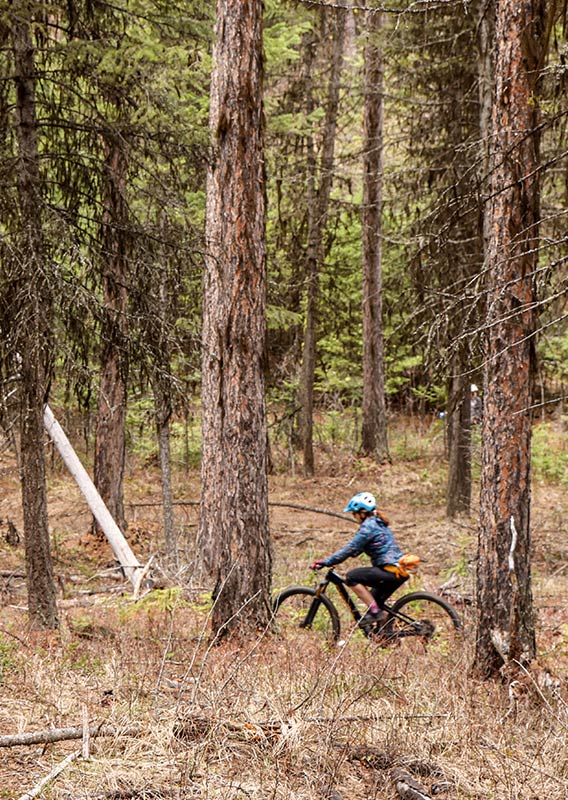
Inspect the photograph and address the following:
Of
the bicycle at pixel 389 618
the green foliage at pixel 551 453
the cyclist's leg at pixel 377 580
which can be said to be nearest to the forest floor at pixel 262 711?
the bicycle at pixel 389 618

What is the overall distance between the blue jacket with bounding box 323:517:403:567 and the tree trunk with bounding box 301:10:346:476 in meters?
11.5

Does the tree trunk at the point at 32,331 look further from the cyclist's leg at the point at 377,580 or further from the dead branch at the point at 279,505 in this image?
the dead branch at the point at 279,505

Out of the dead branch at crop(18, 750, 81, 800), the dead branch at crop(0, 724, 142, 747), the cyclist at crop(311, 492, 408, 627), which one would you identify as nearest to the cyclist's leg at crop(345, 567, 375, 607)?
the cyclist at crop(311, 492, 408, 627)

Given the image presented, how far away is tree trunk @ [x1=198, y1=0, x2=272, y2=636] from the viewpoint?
8.08 meters

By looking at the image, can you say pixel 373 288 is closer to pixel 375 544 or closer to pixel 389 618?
pixel 375 544

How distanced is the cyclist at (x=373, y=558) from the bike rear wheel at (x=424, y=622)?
216mm

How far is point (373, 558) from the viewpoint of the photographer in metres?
8.83

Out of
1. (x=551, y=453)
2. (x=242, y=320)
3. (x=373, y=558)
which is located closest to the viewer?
(x=242, y=320)

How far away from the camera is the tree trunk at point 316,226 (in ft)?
64.9

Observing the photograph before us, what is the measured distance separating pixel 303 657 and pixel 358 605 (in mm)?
3967

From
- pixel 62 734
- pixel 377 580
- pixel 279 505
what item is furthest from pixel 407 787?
pixel 279 505

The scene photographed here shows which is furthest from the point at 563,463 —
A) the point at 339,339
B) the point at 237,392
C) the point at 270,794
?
the point at 270,794

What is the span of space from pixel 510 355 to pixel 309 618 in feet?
13.5

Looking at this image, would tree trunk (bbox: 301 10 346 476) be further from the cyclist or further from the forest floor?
the cyclist
